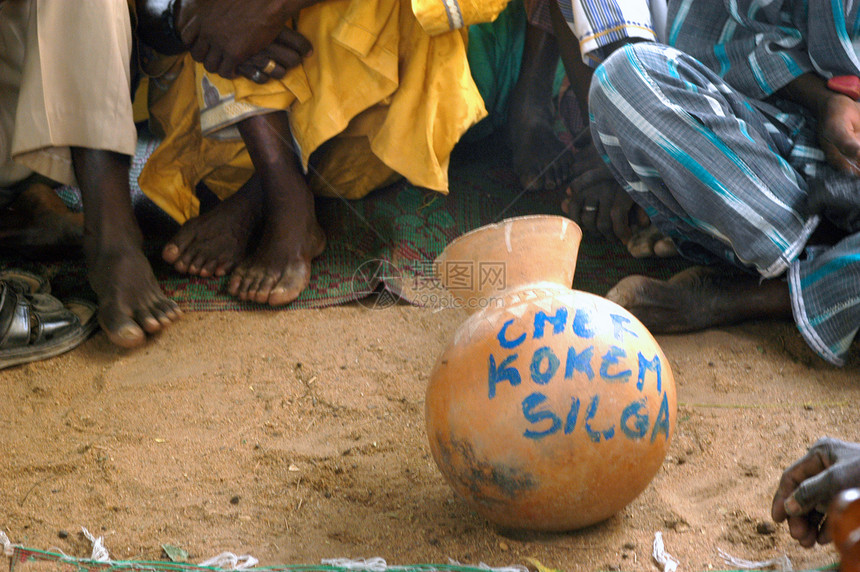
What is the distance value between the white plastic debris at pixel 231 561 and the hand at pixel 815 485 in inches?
41.6

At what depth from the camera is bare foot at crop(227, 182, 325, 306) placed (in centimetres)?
273

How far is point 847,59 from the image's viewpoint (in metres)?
2.31

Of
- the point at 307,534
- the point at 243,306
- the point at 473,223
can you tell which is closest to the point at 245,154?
the point at 243,306

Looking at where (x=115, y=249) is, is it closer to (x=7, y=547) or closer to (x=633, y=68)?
(x=7, y=547)

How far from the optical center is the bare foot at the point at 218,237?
112 inches

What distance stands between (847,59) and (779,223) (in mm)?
555

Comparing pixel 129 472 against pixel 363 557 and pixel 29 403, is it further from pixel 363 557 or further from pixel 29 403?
pixel 363 557

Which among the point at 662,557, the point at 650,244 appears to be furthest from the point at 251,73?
the point at 662,557

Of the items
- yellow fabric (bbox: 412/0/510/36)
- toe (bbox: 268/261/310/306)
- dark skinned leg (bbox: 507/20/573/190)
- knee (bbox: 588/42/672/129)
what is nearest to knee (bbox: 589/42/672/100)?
knee (bbox: 588/42/672/129)

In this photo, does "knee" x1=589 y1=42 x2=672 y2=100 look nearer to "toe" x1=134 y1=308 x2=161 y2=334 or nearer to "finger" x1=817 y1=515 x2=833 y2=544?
"finger" x1=817 y1=515 x2=833 y2=544

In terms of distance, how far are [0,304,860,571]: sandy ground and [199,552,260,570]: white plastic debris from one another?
35mm

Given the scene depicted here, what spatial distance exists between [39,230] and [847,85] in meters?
2.90
